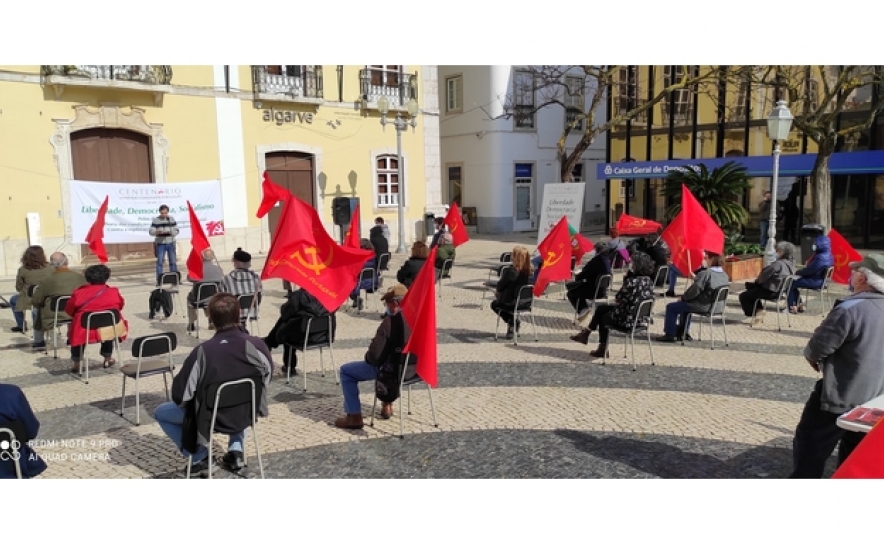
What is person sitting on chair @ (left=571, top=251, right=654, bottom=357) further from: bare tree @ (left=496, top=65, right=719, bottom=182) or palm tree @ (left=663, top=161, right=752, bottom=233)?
palm tree @ (left=663, top=161, right=752, bottom=233)

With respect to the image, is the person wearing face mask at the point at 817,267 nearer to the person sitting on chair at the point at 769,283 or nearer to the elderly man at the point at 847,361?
the person sitting on chair at the point at 769,283

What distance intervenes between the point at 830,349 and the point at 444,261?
8.52m

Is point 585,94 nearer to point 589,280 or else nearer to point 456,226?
point 456,226

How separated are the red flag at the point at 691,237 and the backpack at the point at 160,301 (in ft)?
25.6

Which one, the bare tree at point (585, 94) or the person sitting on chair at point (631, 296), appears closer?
the person sitting on chair at point (631, 296)

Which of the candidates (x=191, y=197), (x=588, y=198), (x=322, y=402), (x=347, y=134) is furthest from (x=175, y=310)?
(x=588, y=198)

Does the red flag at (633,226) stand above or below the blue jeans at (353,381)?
above

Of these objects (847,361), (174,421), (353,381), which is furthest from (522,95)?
(174,421)

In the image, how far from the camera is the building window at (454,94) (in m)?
30.2

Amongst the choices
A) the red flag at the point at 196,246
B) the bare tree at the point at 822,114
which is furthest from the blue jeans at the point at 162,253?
the bare tree at the point at 822,114

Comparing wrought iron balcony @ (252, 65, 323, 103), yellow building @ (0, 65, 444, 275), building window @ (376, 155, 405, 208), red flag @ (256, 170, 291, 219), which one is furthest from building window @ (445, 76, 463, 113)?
red flag @ (256, 170, 291, 219)

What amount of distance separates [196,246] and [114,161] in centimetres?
941

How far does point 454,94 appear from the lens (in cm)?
3070

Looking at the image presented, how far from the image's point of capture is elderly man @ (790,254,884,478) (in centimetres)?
423
